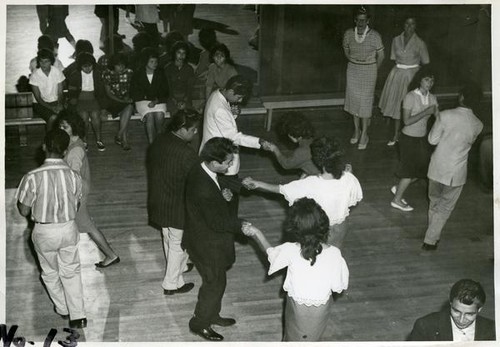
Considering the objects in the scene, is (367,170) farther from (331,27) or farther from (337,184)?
(337,184)

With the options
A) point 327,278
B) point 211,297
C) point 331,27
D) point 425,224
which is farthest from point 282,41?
point 327,278

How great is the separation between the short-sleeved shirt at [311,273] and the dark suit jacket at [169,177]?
1116 mm

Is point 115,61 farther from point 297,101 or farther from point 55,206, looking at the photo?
point 55,206

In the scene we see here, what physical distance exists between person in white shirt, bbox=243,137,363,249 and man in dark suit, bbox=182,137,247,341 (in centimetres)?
42

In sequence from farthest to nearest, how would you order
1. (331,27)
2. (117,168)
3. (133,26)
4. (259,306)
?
(133,26), (331,27), (117,168), (259,306)

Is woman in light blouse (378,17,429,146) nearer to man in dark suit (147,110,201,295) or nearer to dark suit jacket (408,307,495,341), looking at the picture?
man in dark suit (147,110,201,295)

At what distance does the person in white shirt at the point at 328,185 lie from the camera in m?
4.13

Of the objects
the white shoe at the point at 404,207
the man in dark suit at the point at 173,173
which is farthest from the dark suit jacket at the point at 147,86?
the white shoe at the point at 404,207

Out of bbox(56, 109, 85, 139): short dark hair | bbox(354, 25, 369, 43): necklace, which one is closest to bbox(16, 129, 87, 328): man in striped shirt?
bbox(56, 109, 85, 139): short dark hair

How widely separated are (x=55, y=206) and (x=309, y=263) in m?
1.54

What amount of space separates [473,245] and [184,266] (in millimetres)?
2390

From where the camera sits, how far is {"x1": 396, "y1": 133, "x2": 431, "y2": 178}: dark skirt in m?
5.79

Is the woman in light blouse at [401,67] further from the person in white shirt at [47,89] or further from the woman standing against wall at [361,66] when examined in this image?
the person in white shirt at [47,89]

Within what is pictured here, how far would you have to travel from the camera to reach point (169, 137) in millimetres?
4410
